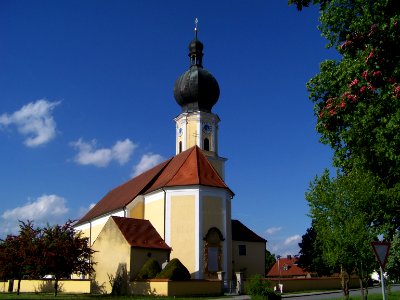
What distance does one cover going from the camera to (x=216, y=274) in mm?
35125

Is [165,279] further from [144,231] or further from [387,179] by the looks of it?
[387,179]

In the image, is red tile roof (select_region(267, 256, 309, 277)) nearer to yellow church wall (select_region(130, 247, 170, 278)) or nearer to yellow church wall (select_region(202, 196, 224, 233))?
yellow church wall (select_region(202, 196, 224, 233))

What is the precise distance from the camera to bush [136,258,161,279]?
31.1 m

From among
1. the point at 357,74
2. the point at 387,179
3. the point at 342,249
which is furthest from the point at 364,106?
the point at 342,249

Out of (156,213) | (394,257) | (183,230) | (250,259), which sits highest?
(156,213)

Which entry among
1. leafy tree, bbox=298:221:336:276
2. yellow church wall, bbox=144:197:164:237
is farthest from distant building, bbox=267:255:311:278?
yellow church wall, bbox=144:197:164:237

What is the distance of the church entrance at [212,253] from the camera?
35188 millimetres

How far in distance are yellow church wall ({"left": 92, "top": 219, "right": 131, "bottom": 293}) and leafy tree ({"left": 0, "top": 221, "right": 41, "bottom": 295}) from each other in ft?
15.3

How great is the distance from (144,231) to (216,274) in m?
6.05

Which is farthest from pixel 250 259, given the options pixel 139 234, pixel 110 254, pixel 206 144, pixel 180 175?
pixel 110 254

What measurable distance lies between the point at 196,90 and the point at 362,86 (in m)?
34.6

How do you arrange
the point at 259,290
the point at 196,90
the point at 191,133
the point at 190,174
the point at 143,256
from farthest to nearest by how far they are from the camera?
the point at 196,90 < the point at 191,133 < the point at 190,174 < the point at 143,256 < the point at 259,290

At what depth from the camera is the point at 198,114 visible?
47625mm

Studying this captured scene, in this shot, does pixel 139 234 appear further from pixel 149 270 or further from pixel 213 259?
pixel 213 259
